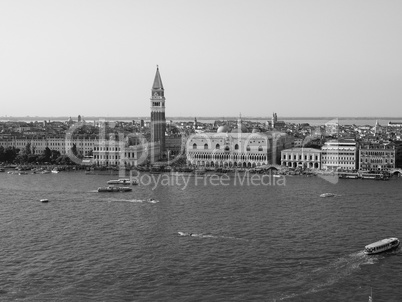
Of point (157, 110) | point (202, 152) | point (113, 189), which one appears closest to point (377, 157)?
point (202, 152)

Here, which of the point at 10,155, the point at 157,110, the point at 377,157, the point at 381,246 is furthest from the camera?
the point at 10,155

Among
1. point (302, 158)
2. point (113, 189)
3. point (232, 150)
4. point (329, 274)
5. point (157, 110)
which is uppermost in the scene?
point (157, 110)

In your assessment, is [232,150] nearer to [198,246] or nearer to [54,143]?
[54,143]

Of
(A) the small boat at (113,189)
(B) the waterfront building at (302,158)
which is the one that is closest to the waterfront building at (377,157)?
(B) the waterfront building at (302,158)

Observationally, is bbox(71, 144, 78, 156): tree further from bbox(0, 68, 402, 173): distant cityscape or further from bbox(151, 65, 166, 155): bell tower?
bbox(151, 65, 166, 155): bell tower

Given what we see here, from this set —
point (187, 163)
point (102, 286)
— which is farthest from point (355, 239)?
point (187, 163)

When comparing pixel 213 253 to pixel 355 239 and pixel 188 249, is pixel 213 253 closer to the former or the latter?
pixel 188 249

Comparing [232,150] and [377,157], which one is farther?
[232,150]
